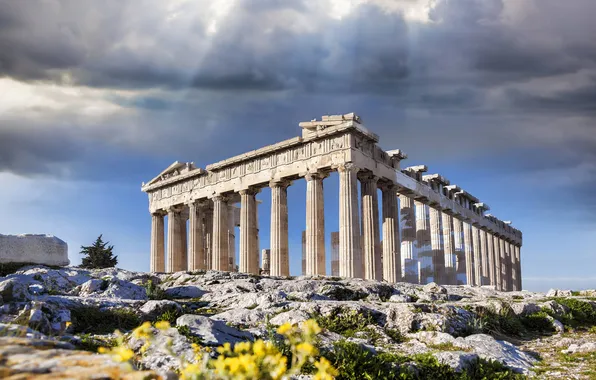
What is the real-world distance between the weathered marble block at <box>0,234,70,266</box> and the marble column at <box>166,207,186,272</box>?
71.9ft

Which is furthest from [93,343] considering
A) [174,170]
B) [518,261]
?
[518,261]

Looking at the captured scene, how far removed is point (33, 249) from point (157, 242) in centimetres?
2568

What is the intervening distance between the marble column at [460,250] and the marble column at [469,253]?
292 mm

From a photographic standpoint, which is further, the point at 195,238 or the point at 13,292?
the point at 195,238

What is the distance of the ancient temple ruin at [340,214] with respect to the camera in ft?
109

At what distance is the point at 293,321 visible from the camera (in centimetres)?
1153

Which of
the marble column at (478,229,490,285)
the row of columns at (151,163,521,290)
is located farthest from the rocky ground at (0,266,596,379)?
the marble column at (478,229,490,285)

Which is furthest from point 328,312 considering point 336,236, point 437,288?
point 336,236

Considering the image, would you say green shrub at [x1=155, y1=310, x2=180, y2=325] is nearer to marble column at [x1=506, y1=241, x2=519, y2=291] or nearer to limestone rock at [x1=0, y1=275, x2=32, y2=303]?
limestone rock at [x1=0, y1=275, x2=32, y2=303]

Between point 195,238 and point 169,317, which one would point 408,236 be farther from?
point 169,317

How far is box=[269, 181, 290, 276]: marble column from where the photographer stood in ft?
117

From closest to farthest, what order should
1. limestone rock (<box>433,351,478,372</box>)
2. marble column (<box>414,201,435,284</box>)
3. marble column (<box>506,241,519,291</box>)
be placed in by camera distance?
limestone rock (<box>433,351,478,372</box>) → marble column (<box>414,201,435,284</box>) → marble column (<box>506,241,519,291</box>)

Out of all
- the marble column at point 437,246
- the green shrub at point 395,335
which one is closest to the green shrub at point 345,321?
the green shrub at point 395,335

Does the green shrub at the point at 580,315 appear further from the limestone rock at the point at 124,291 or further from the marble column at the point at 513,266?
the marble column at the point at 513,266
